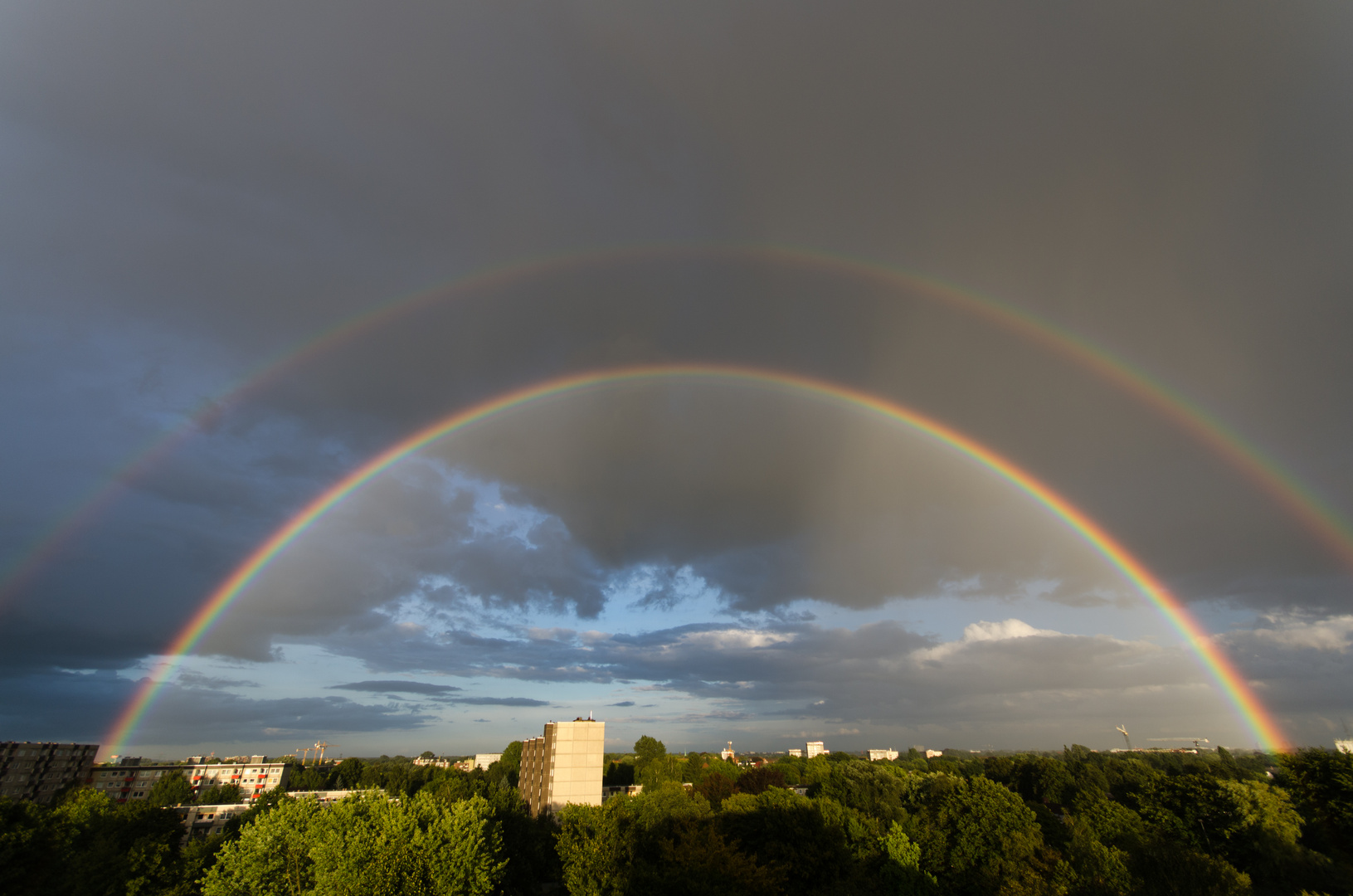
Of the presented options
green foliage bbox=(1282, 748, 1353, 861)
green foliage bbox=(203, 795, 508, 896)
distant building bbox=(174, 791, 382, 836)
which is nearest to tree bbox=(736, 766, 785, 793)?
green foliage bbox=(1282, 748, 1353, 861)

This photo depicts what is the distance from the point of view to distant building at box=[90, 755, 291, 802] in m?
130

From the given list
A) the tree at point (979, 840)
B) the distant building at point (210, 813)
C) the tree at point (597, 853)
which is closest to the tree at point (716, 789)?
the tree at point (979, 840)

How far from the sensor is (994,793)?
182 feet

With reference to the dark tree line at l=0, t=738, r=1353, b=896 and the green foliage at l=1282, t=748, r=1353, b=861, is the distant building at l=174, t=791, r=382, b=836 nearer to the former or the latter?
the dark tree line at l=0, t=738, r=1353, b=896

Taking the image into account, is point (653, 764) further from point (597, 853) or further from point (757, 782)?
point (597, 853)

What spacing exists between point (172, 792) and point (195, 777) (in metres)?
53.2

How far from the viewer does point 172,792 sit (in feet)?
333

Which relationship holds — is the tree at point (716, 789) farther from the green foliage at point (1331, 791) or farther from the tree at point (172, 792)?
the tree at point (172, 792)

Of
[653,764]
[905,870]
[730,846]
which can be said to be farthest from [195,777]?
[905,870]

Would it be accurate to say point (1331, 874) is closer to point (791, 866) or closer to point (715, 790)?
point (791, 866)

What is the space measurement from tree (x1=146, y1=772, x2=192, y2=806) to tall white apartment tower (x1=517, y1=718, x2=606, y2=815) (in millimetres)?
69302

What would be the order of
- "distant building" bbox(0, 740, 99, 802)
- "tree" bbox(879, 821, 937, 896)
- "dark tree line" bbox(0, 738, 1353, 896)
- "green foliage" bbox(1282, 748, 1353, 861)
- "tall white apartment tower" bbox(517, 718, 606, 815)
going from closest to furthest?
1. "dark tree line" bbox(0, 738, 1353, 896)
2. "tree" bbox(879, 821, 937, 896)
3. "green foliage" bbox(1282, 748, 1353, 861)
4. "tall white apartment tower" bbox(517, 718, 606, 815)
5. "distant building" bbox(0, 740, 99, 802)

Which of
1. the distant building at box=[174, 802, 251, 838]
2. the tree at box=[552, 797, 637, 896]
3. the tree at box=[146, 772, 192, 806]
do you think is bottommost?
the distant building at box=[174, 802, 251, 838]

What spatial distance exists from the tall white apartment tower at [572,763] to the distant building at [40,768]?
11571cm
